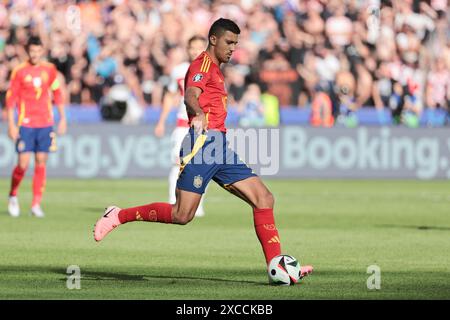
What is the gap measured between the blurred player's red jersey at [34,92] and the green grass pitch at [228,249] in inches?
59.1

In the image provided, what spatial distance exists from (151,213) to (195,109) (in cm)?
123

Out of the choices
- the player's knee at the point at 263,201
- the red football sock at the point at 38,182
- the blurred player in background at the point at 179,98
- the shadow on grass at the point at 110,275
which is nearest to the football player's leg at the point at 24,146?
the red football sock at the point at 38,182

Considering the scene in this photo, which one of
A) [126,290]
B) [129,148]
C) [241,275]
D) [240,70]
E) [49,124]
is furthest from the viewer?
[240,70]

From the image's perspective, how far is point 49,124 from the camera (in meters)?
18.0

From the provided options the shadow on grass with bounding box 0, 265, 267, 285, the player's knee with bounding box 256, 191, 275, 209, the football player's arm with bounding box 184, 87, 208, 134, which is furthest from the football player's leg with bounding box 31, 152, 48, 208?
the football player's arm with bounding box 184, 87, 208, 134

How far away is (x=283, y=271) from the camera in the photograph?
10.3 m

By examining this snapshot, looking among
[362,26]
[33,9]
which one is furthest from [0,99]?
[362,26]

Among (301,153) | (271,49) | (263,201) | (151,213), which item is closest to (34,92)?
(151,213)

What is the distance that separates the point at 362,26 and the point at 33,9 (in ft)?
27.1

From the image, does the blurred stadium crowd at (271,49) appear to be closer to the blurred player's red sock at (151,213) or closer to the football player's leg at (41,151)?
the football player's leg at (41,151)

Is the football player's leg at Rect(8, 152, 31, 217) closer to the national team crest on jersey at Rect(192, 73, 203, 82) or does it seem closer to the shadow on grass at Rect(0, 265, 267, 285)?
the shadow on grass at Rect(0, 265, 267, 285)

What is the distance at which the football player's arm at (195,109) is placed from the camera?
32.7 feet

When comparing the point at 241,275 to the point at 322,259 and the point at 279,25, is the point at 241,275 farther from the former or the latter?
the point at 279,25

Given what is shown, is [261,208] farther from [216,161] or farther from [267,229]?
[216,161]
